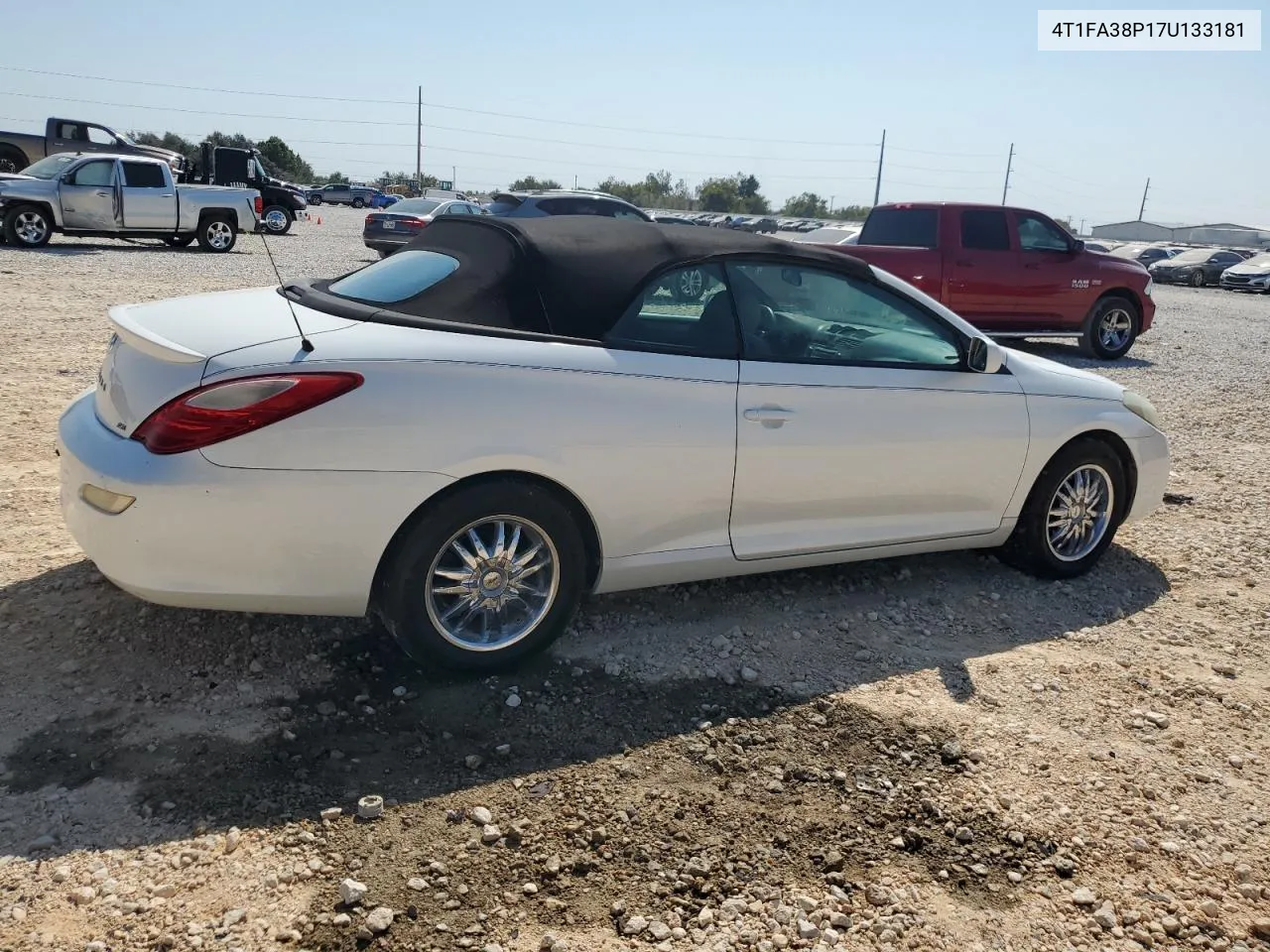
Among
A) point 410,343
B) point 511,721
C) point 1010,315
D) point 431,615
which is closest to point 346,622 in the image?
point 431,615

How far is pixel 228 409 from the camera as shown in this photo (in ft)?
10.5

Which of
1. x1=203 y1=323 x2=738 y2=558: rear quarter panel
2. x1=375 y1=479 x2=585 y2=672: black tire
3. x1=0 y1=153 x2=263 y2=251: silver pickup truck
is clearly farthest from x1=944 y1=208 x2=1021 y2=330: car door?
x1=0 y1=153 x2=263 y2=251: silver pickup truck

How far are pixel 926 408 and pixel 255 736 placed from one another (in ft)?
9.37

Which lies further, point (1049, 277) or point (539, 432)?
point (1049, 277)

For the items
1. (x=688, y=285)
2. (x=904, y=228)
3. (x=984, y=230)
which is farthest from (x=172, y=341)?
(x=984, y=230)

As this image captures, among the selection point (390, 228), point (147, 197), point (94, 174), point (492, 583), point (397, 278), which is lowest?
point (492, 583)

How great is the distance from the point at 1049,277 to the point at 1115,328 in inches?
50.5

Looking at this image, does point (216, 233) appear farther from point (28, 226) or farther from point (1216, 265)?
point (1216, 265)

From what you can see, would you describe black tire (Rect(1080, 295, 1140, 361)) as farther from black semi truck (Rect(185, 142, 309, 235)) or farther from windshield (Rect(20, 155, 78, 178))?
black semi truck (Rect(185, 142, 309, 235))

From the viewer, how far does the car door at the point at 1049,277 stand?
12562 mm

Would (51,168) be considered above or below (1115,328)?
above

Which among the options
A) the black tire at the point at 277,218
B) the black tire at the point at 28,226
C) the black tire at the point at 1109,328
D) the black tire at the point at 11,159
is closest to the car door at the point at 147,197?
the black tire at the point at 28,226

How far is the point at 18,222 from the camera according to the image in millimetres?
18688

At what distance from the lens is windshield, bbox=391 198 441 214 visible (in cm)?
2403
